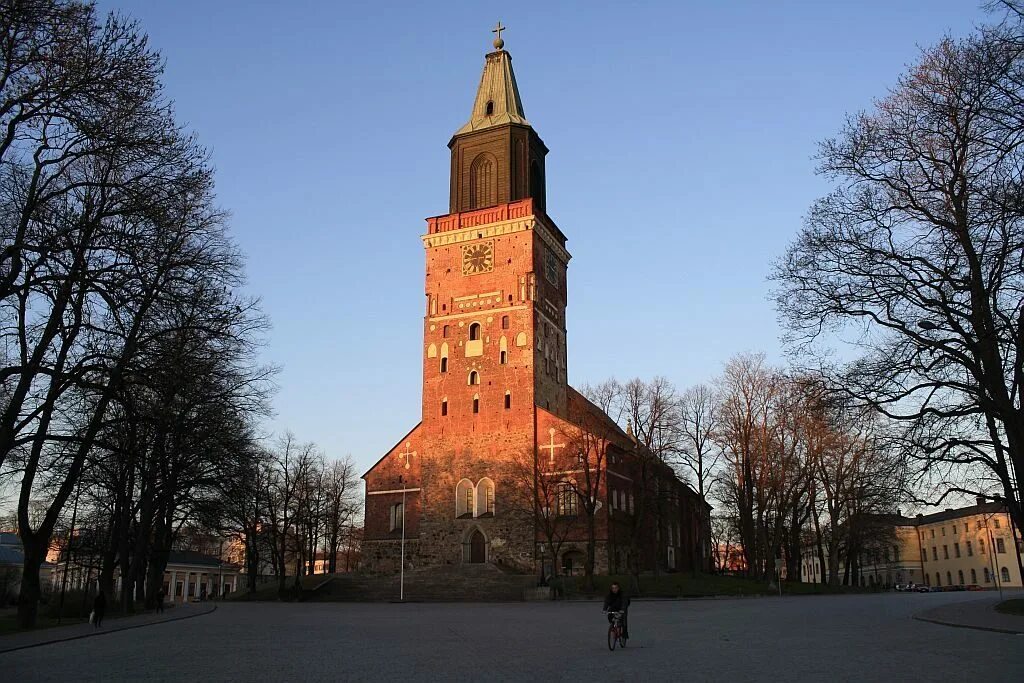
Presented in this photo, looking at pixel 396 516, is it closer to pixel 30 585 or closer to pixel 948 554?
pixel 30 585

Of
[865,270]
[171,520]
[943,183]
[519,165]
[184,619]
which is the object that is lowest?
[184,619]

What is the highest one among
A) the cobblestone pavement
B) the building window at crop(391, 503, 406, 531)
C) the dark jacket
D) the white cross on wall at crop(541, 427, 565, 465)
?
the white cross on wall at crop(541, 427, 565, 465)

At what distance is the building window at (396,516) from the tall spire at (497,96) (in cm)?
2629

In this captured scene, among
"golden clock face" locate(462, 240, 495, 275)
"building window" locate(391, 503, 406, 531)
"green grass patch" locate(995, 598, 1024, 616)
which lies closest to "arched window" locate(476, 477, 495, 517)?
"building window" locate(391, 503, 406, 531)

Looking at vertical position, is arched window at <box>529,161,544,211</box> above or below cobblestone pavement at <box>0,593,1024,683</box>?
above

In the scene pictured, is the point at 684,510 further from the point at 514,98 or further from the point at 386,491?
the point at 514,98

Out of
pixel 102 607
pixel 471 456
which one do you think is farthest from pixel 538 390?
pixel 102 607

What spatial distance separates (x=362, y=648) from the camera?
17.8 meters

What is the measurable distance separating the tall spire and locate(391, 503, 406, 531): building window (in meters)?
26.3

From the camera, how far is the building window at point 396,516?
195 feet

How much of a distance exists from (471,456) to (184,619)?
88.1 ft

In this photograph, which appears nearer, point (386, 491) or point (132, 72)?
point (132, 72)

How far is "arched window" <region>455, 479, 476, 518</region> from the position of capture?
57250 mm

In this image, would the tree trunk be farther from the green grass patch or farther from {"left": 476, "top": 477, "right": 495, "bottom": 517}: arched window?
{"left": 476, "top": 477, "right": 495, "bottom": 517}: arched window
